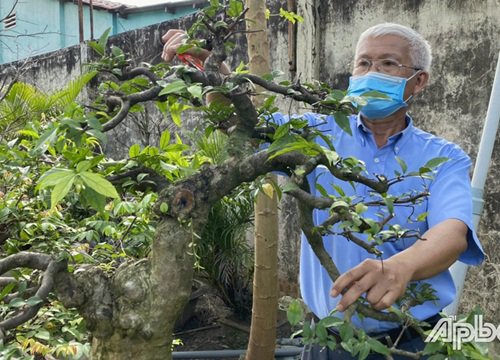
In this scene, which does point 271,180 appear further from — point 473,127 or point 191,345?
point 191,345

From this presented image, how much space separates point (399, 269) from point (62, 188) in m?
0.71

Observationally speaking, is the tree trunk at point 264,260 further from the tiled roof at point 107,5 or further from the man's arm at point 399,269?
the tiled roof at point 107,5

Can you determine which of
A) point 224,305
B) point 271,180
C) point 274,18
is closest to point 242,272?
point 224,305

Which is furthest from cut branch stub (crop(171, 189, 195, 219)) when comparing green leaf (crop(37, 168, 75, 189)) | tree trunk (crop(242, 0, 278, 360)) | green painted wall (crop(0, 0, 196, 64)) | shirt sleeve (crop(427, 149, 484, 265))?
green painted wall (crop(0, 0, 196, 64))

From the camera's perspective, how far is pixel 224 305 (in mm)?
5422

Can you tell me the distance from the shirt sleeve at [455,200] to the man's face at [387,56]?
13.1 inches

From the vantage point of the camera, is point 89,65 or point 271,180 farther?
point 271,180

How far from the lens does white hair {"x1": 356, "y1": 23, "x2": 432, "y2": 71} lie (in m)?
2.00

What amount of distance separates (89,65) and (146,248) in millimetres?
726

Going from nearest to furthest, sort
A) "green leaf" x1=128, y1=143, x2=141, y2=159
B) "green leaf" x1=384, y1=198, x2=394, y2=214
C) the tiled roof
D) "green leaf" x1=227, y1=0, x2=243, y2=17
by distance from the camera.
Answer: "green leaf" x1=384, y1=198, x2=394, y2=214, "green leaf" x1=227, y1=0, x2=243, y2=17, "green leaf" x1=128, y1=143, x2=141, y2=159, the tiled roof

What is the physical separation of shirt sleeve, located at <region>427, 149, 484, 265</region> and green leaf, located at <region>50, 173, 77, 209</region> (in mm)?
1072

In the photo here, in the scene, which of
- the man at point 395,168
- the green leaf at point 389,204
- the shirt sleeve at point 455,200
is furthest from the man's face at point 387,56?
the green leaf at point 389,204

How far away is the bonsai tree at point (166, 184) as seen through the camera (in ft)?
3.98

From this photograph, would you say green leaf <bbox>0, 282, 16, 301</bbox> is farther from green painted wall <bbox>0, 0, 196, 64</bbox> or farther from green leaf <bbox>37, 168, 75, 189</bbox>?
green painted wall <bbox>0, 0, 196, 64</bbox>
